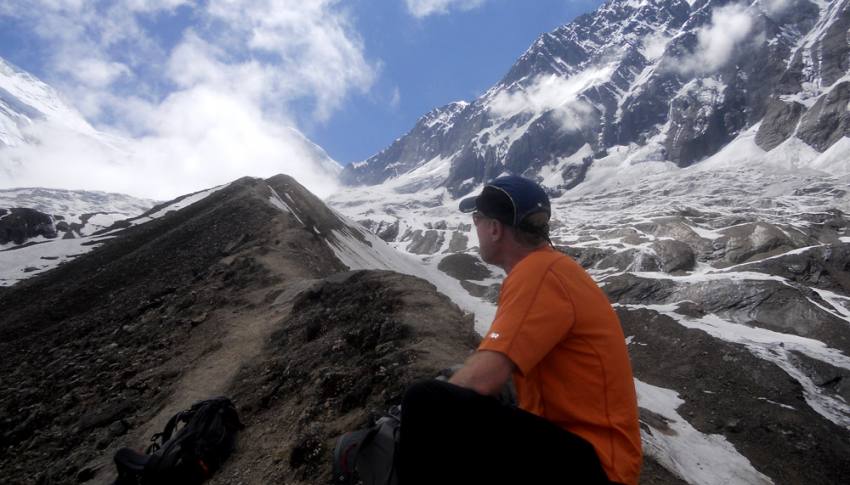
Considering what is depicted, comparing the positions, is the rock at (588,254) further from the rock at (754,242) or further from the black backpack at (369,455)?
the black backpack at (369,455)

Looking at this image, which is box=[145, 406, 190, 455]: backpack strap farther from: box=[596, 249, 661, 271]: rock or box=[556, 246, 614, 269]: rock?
box=[556, 246, 614, 269]: rock

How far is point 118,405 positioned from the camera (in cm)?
1199

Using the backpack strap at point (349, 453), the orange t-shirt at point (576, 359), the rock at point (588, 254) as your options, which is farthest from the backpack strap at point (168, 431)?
the rock at point (588, 254)

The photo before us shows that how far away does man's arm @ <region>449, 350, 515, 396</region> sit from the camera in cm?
298

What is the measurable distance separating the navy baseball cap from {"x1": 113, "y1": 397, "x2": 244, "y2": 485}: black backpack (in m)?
6.48

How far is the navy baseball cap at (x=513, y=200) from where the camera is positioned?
3768 millimetres

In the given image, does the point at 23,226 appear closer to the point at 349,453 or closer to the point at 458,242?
the point at 349,453

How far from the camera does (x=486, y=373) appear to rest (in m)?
3.03

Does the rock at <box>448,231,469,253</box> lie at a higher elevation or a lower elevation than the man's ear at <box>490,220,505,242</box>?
lower

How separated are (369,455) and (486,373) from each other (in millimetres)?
1903

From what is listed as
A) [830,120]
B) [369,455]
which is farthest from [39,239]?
[830,120]

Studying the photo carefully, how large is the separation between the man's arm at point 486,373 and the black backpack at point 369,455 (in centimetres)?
136

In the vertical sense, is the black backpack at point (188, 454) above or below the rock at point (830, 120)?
below

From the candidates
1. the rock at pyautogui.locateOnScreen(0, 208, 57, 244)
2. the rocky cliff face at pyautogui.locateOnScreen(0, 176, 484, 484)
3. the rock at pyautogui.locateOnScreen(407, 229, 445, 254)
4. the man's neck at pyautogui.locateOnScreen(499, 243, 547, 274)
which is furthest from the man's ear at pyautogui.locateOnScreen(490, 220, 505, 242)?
the rock at pyautogui.locateOnScreen(407, 229, 445, 254)
